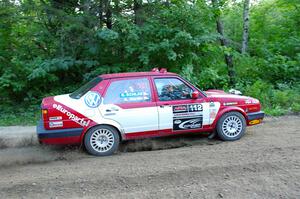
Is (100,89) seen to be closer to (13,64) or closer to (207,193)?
(207,193)

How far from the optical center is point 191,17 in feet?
32.2

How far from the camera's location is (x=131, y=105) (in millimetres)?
6250

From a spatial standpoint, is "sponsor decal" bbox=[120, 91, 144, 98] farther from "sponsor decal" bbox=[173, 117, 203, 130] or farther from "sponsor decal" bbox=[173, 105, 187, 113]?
"sponsor decal" bbox=[173, 117, 203, 130]

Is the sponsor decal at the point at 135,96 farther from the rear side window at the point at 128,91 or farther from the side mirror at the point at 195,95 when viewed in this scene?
the side mirror at the point at 195,95

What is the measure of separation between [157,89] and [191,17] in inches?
166

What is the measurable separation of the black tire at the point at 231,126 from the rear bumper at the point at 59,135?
2.98 metres

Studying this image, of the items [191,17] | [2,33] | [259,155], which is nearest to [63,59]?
[2,33]

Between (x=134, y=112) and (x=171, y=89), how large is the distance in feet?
3.14

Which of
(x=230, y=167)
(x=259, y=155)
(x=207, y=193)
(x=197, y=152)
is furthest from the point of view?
(x=197, y=152)

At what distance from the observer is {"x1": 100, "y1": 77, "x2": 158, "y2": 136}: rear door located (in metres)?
6.15

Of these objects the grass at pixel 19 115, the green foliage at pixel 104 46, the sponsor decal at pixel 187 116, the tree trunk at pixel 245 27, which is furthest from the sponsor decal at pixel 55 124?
the tree trunk at pixel 245 27

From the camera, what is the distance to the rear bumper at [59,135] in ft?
19.3

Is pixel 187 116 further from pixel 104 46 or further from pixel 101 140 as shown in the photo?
pixel 104 46

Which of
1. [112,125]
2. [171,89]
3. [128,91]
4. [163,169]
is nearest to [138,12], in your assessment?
[171,89]
